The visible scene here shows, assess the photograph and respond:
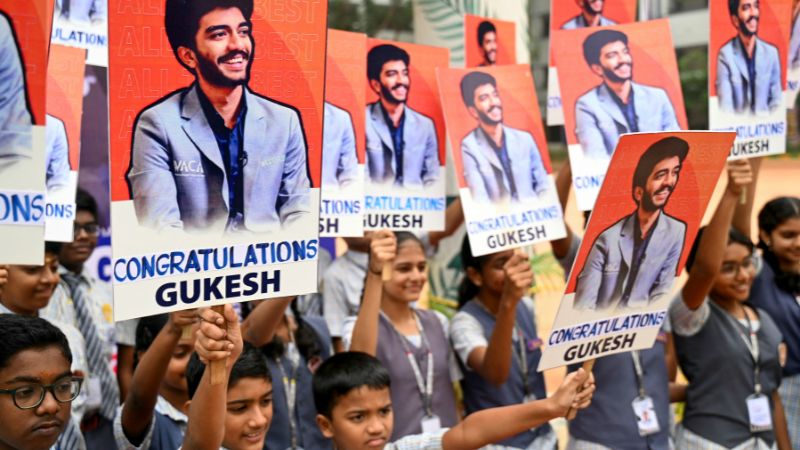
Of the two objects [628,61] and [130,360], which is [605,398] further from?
[130,360]

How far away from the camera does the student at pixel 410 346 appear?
159 inches

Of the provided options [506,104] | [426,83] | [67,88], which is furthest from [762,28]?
[67,88]

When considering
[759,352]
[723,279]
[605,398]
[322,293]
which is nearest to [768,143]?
[723,279]

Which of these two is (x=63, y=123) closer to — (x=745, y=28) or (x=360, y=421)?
(x=360, y=421)

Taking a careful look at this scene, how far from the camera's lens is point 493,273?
437 centimetres

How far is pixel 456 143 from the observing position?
4.23 meters

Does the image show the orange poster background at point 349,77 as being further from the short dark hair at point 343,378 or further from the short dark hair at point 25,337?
the short dark hair at point 25,337

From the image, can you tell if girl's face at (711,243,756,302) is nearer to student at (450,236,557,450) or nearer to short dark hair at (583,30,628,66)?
student at (450,236,557,450)

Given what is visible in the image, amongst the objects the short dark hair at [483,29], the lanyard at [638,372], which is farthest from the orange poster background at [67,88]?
the lanyard at [638,372]

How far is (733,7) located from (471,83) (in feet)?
4.09

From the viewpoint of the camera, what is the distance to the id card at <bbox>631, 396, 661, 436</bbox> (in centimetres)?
421

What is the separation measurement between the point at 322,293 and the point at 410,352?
1.27 metres

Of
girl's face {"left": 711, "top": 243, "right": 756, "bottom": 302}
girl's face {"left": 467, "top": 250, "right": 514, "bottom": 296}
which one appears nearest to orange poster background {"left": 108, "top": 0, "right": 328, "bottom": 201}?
girl's face {"left": 467, "top": 250, "right": 514, "bottom": 296}

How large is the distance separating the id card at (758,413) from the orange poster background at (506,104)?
4.31 feet
